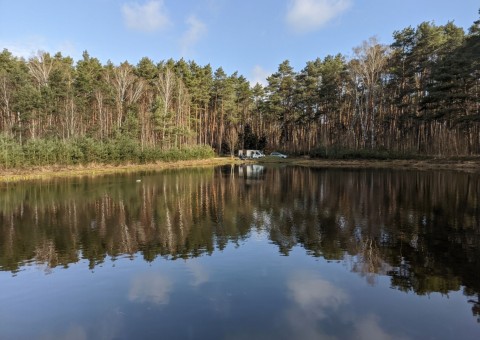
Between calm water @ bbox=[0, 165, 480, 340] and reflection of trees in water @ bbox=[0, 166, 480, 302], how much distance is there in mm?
79

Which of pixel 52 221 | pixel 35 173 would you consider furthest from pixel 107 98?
pixel 52 221

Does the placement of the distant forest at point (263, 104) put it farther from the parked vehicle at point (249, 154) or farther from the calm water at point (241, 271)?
the calm water at point (241, 271)

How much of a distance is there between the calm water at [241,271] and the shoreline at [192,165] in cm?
1853

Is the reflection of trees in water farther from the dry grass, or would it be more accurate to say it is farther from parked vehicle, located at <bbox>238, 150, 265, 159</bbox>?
parked vehicle, located at <bbox>238, 150, 265, 159</bbox>

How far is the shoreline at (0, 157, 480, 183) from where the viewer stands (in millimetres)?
35250

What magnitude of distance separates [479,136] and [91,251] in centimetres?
5105

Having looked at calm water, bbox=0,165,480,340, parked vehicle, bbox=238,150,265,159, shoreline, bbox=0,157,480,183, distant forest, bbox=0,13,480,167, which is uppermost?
distant forest, bbox=0,13,480,167

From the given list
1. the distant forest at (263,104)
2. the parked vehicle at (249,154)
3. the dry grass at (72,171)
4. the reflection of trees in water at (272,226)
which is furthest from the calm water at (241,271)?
the parked vehicle at (249,154)

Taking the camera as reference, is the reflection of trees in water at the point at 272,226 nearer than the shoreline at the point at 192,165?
Yes

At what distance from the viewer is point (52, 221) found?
1559 cm

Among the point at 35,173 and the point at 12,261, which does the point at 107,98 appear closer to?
the point at 35,173

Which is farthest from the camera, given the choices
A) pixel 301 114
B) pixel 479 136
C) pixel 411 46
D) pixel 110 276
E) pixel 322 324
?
pixel 301 114

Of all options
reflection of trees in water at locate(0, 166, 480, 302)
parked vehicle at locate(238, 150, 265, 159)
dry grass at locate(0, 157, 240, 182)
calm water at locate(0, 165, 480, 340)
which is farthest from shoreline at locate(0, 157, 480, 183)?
calm water at locate(0, 165, 480, 340)

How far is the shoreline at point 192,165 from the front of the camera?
3525 cm
